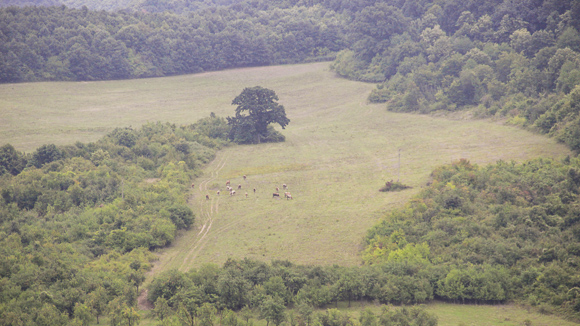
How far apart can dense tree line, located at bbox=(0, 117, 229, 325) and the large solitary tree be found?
25.3 feet

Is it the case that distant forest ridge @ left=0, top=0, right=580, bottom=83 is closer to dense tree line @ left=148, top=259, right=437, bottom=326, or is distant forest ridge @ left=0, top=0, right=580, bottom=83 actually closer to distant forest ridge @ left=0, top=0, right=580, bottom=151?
distant forest ridge @ left=0, top=0, right=580, bottom=151

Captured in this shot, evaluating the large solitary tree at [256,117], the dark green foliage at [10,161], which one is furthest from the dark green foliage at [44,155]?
the large solitary tree at [256,117]

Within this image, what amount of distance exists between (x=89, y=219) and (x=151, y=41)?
70.2m

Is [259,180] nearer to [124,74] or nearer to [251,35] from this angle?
[124,74]

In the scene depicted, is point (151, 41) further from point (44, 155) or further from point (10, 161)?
point (10, 161)

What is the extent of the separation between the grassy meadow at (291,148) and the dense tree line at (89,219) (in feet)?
9.38

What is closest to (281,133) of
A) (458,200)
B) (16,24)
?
(458,200)

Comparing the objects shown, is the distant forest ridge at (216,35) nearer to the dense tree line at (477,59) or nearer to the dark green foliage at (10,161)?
the dense tree line at (477,59)

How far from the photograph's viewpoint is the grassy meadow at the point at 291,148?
40.2m

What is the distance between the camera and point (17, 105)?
77500 millimetres

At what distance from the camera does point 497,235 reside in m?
34.2

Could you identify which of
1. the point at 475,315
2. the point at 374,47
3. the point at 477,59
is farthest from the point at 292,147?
the point at 475,315

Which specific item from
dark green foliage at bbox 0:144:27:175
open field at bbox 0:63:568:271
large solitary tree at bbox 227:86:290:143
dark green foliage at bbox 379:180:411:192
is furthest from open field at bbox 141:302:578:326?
large solitary tree at bbox 227:86:290:143

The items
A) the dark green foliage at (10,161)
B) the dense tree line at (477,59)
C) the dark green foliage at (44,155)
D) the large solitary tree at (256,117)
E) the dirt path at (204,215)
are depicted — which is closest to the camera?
the dirt path at (204,215)
